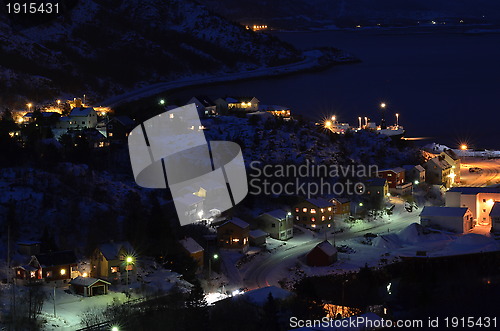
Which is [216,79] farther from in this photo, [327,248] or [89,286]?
[89,286]

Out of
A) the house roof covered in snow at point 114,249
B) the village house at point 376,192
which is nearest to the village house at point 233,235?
the house roof covered in snow at point 114,249

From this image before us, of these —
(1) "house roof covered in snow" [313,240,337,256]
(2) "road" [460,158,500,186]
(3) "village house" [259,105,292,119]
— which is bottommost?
(2) "road" [460,158,500,186]

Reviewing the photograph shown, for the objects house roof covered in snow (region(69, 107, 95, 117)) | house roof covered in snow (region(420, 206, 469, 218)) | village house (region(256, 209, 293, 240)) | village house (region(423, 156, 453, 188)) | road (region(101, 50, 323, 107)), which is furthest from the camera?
road (region(101, 50, 323, 107))

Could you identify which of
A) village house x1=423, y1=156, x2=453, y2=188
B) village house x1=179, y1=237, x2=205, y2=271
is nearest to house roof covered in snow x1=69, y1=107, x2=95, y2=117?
village house x1=179, y1=237, x2=205, y2=271

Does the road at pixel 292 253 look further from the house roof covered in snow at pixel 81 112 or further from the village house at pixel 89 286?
the house roof covered in snow at pixel 81 112

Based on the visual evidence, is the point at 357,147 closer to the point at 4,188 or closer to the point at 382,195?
the point at 382,195

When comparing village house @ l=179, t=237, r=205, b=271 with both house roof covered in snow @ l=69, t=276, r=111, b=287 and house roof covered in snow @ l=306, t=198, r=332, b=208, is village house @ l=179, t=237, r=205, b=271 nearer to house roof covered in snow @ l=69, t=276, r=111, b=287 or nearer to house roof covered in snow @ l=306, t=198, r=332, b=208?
house roof covered in snow @ l=69, t=276, r=111, b=287
